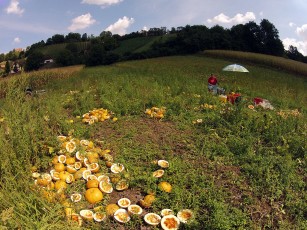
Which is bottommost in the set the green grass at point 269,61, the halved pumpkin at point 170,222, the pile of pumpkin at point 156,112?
the halved pumpkin at point 170,222

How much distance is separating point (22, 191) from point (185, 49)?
194 ft

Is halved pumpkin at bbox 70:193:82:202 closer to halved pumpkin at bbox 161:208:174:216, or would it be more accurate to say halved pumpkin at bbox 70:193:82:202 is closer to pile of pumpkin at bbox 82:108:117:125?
halved pumpkin at bbox 161:208:174:216

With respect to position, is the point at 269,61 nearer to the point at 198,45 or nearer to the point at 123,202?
the point at 198,45

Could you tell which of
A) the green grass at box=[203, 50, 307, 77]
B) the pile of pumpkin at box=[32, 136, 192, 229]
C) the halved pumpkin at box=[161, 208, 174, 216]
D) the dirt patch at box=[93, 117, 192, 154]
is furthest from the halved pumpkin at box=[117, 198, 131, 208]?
the green grass at box=[203, 50, 307, 77]

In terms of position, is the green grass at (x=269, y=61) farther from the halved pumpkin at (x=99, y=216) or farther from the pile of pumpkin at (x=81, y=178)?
the halved pumpkin at (x=99, y=216)

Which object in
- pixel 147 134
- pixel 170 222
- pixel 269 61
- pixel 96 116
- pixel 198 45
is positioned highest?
pixel 198 45

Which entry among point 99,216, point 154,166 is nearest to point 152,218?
point 99,216

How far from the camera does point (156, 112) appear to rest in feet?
27.4

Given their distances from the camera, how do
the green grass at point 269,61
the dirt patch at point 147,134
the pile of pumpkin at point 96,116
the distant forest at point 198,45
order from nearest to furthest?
1. the dirt patch at point 147,134
2. the pile of pumpkin at point 96,116
3. the green grass at point 269,61
4. the distant forest at point 198,45

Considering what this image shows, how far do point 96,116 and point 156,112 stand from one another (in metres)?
1.66

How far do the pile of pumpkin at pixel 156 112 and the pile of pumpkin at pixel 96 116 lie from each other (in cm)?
103

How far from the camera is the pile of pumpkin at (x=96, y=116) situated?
777 centimetres

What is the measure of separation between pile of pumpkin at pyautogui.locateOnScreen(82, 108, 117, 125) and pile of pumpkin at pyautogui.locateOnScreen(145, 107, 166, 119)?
1034 mm

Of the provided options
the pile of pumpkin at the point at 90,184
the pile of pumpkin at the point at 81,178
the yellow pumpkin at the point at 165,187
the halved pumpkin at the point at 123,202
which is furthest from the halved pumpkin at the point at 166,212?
the pile of pumpkin at the point at 81,178
